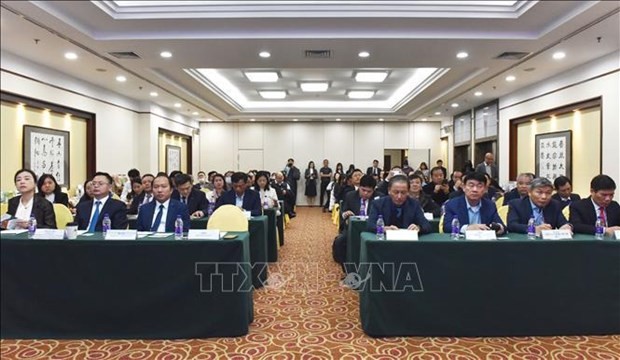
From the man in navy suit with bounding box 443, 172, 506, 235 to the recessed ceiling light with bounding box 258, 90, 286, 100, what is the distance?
790 centimetres

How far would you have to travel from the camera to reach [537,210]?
3.51 meters

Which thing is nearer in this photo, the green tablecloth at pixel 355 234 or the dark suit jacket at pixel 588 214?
the dark suit jacket at pixel 588 214

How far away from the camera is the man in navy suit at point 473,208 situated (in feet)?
11.2

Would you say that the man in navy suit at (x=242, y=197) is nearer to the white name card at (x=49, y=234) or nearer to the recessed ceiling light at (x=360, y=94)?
the white name card at (x=49, y=234)

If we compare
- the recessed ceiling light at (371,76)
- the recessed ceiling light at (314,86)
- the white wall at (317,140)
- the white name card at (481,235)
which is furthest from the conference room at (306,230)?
the white wall at (317,140)

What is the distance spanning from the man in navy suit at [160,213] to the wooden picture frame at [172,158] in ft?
27.1

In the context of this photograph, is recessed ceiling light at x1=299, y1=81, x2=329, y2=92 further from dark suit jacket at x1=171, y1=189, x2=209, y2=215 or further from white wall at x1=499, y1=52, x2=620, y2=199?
dark suit jacket at x1=171, y1=189, x2=209, y2=215

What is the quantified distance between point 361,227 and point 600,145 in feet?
13.6

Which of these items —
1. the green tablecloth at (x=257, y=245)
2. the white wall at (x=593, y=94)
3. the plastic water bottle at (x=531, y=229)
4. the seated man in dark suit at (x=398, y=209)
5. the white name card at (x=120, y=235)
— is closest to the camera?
the white name card at (x=120, y=235)

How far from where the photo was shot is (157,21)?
449 centimetres

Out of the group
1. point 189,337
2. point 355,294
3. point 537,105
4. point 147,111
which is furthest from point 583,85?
point 147,111

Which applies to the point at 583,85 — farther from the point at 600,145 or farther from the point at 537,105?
the point at 537,105

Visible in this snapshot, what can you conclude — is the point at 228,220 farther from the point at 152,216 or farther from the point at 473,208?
the point at 473,208

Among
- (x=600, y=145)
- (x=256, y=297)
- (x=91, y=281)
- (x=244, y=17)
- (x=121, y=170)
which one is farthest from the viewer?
(x=121, y=170)
